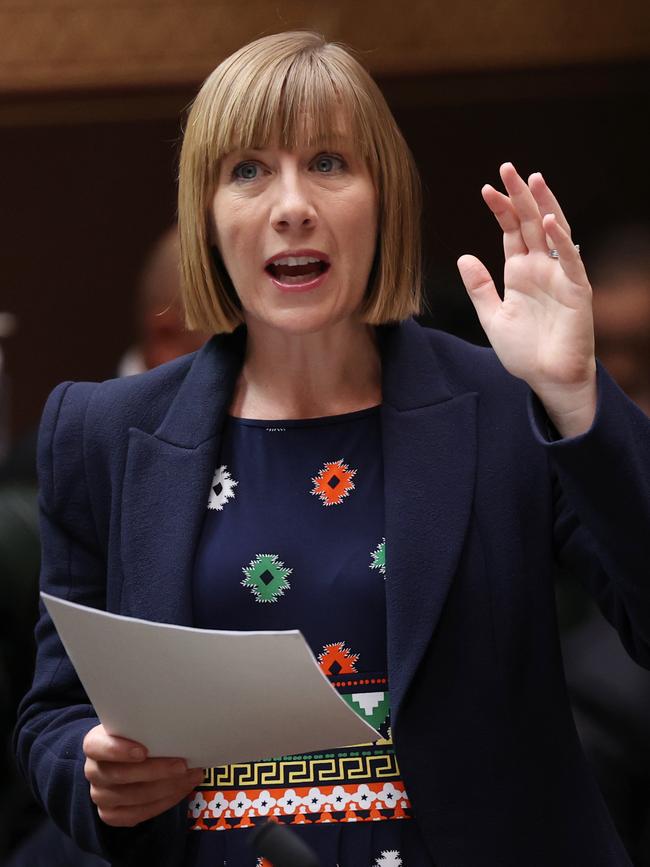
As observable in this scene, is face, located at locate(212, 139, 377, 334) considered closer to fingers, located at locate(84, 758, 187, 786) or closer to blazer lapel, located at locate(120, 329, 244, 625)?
blazer lapel, located at locate(120, 329, 244, 625)

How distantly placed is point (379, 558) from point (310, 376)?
30cm

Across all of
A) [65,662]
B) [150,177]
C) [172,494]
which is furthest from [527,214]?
[150,177]

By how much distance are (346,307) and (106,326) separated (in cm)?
223

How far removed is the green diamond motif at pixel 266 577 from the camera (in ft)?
5.68

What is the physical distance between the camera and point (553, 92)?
3.82 m

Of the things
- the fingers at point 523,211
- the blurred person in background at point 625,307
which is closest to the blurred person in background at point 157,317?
the blurred person in background at point 625,307

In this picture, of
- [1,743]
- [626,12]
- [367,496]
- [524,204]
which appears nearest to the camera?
[524,204]

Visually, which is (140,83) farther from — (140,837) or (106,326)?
(140,837)

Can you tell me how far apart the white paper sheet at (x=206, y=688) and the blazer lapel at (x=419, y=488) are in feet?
0.66

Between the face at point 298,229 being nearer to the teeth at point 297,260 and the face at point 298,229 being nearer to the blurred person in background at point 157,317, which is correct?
the teeth at point 297,260

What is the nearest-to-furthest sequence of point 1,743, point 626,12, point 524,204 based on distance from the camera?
point 524,204
point 1,743
point 626,12

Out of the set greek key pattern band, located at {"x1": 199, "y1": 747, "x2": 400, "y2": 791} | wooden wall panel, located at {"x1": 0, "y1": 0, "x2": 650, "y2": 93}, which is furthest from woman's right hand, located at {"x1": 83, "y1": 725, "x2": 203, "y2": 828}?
wooden wall panel, located at {"x1": 0, "y1": 0, "x2": 650, "y2": 93}

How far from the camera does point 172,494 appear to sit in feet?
5.93

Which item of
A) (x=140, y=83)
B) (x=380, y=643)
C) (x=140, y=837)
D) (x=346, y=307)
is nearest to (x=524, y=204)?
(x=346, y=307)
